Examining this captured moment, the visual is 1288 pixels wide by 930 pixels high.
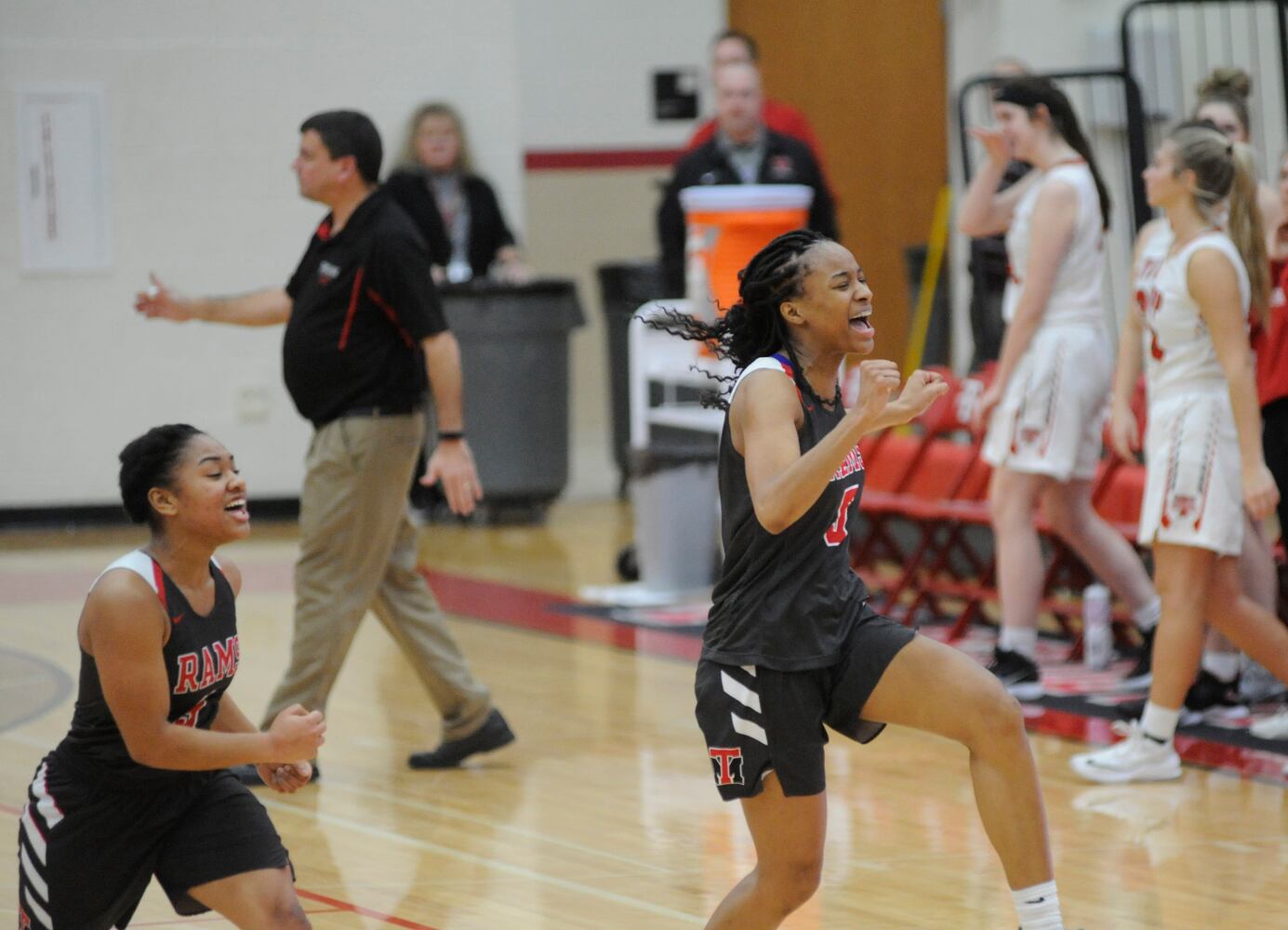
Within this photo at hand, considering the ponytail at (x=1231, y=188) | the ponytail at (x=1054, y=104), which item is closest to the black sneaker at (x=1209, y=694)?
the ponytail at (x=1231, y=188)

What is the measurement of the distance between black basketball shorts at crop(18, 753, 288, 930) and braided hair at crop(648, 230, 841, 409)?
46.8 inches

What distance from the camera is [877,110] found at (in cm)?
1331

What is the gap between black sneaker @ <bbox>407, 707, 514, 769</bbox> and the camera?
241 inches

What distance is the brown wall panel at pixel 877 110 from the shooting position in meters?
13.1

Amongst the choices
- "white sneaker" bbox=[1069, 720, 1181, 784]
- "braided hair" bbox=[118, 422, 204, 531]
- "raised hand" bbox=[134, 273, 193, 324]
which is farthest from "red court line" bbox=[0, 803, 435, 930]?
"white sneaker" bbox=[1069, 720, 1181, 784]

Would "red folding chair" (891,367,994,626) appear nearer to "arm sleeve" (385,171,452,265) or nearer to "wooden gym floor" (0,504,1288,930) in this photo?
Result: "wooden gym floor" (0,504,1288,930)

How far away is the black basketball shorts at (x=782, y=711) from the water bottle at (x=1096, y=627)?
3612 millimetres

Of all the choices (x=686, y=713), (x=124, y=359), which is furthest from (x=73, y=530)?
(x=686, y=713)

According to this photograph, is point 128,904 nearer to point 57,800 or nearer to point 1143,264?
point 57,800

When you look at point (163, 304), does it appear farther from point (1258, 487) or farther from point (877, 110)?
point (877, 110)

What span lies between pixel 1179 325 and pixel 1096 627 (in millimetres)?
1753

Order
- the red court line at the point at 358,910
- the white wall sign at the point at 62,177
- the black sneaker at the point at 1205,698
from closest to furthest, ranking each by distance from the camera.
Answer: the red court line at the point at 358,910, the black sneaker at the point at 1205,698, the white wall sign at the point at 62,177

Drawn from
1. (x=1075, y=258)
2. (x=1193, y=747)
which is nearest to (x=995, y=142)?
(x=1075, y=258)

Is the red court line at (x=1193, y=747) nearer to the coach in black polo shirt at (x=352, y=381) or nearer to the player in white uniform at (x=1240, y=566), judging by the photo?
the player in white uniform at (x=1240, y=566)
